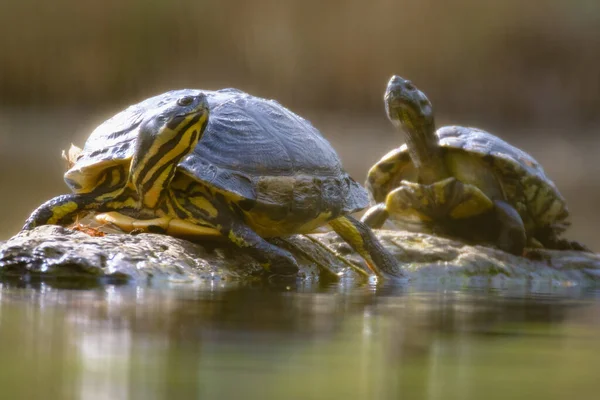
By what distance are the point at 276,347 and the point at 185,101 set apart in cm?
157

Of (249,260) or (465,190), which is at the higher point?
(465,190)

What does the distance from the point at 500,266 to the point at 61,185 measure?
5.46m

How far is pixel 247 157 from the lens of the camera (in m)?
3.30

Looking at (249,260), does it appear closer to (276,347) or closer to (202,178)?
(202,178)

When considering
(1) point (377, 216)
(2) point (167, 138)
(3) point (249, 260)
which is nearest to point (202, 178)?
(2) point (167, 138)

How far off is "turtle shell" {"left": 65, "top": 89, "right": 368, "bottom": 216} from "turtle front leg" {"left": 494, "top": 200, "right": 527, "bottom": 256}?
1.35 meters

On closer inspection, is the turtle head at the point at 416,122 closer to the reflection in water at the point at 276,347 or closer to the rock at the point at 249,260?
the rock at the point at 249,260

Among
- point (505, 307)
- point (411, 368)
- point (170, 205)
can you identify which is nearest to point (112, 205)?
point (170, 205)

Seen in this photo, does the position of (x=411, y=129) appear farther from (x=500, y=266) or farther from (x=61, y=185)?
(x=61, y=185)

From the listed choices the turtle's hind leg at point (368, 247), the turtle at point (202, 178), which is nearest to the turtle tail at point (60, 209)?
the turtle at point (202, 178)

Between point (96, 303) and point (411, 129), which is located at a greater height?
point (411, 129)

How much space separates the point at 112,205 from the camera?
10.8ft

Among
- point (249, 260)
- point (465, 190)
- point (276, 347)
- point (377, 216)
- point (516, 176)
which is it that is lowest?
point (276, 347)

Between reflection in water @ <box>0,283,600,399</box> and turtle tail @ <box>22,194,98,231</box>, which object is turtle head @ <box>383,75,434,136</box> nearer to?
turtle tail @ <box>22,194,98,231</box>
